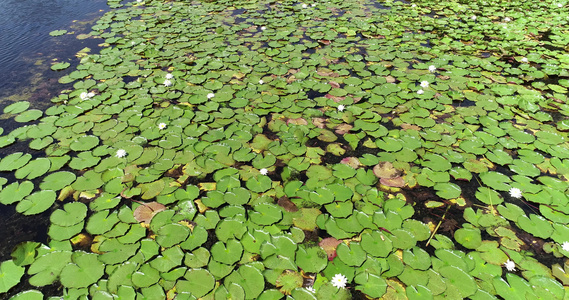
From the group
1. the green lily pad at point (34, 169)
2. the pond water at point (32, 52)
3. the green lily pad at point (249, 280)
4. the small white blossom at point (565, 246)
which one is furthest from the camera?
the green lily pad at point (34, 169)

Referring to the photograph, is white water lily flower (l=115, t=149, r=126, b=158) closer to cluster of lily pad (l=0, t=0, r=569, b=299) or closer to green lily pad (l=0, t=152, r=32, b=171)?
cluster of lily pad (l=0, t=0, r=569, b=299)

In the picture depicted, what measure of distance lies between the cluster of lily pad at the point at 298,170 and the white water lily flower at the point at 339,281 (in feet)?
0.10

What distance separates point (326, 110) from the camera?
173 inches

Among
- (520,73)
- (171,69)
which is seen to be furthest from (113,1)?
(520,73)

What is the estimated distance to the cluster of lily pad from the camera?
2.46 m

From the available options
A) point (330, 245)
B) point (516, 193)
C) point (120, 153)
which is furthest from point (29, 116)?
point (516, 193)

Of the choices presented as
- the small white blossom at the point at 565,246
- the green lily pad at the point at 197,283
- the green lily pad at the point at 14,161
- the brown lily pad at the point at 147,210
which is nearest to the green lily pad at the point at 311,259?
the green lily pad at the point at 197,283

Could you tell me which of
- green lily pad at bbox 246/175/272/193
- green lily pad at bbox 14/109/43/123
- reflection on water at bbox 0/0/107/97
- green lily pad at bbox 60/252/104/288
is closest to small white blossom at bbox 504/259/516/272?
→ green lily pad at bbox 246/175/272/193

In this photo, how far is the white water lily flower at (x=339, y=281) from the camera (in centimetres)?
238

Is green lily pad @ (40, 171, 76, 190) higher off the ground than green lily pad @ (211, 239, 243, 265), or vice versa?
green lily pad @ (40, 171, 76, 190)

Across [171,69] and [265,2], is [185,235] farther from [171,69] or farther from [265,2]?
[265,2]

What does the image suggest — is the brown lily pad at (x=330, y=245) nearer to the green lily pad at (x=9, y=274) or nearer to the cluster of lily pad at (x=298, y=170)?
the cluster of lily pad at (x=298, y=170)

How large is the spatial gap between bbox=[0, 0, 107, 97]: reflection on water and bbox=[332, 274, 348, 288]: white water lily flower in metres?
5.93

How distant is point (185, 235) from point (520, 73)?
6.30 m
